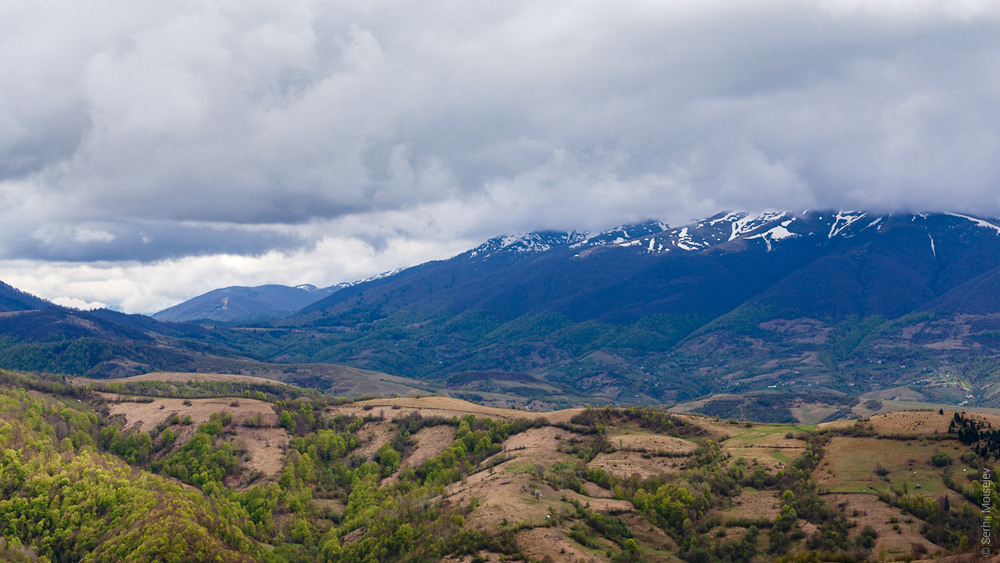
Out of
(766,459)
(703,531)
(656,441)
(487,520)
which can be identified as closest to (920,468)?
(766,459)

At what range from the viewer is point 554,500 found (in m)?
137

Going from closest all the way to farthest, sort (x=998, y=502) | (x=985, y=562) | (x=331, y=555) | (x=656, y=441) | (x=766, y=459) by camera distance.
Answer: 1. (x=985, y=562)
2. (x=998, y=502)
3. (x=331, y=555)
4. (x=766, y=459)
5. (x=656, y=441)

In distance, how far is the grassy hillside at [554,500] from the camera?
117 metres

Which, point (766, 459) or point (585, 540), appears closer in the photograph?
point (585, 540)

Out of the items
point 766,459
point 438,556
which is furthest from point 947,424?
point 438,556

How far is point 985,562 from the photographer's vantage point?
73125 millimetres

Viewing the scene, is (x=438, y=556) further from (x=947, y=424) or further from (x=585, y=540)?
(x=947, y=424)

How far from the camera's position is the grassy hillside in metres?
117

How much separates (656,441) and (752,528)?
5845 centimetres

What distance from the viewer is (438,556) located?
4673 inches

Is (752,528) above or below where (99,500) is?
below

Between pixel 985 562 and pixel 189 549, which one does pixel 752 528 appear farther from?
pixel 189 549

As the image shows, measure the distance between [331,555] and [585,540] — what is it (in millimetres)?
52904

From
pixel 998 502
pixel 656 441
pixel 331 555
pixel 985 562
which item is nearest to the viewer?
pixel 985 562
